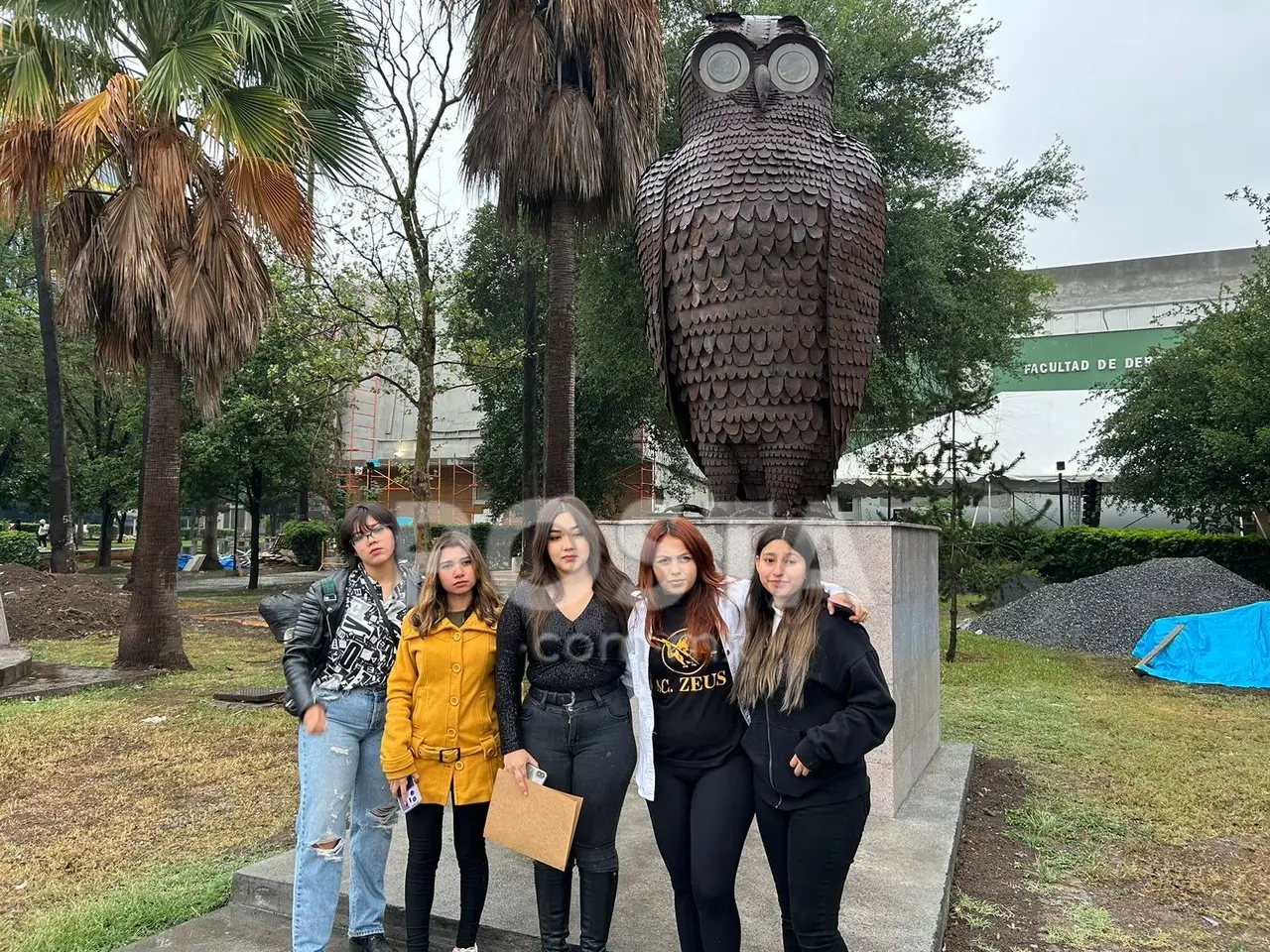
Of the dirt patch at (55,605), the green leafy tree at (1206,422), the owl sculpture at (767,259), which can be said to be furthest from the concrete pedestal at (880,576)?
the dirt patch at (55,605)

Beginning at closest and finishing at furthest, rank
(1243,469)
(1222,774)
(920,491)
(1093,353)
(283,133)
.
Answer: (1222,774) → (283,133) → (920,491) → (1243,469) → (1093,353)

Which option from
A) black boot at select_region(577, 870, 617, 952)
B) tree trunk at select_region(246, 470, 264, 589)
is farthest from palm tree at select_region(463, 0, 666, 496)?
tree trunk at select_region(246, 470, 264, 589)

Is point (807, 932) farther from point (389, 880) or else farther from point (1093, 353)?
point (1093, 353)

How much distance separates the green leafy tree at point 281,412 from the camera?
429 inches

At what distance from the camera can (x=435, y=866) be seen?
2580 millimetres

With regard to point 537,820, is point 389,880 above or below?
below

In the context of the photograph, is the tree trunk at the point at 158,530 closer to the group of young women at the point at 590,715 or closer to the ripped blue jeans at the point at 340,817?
the group of young women at the point at 590,715

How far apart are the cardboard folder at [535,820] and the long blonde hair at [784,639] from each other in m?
0.54

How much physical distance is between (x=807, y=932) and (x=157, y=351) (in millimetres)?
7813

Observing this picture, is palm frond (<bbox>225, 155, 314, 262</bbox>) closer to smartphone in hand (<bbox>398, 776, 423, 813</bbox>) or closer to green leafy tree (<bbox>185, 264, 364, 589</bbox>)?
green leafy tree (<bbox>185, 264, 364, 589</bbox>)

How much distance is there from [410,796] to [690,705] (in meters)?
0.86

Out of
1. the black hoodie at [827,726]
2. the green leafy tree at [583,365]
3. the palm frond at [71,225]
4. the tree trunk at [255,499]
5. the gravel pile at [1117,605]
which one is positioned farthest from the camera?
the tree trunk at [255,499]

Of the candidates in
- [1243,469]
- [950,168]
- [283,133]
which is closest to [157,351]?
[283,133]

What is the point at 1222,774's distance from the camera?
5504mm
